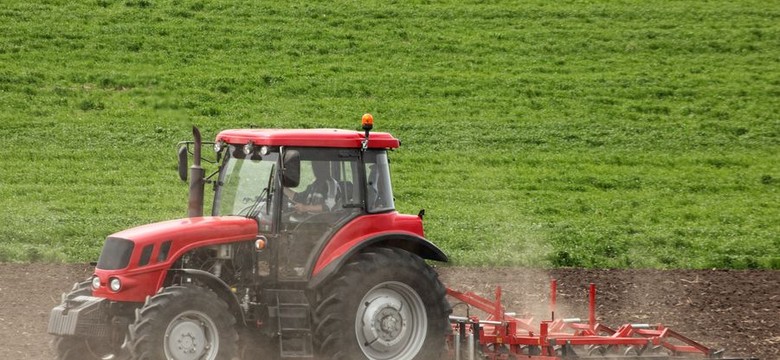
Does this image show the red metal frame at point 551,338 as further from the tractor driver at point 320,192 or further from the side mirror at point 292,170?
the side mirror at point 292,170

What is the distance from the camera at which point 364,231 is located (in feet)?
34.5

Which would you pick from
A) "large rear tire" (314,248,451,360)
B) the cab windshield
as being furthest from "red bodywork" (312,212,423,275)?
the cab windshield

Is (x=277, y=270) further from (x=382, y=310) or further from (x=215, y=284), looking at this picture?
(x=382, y=310)

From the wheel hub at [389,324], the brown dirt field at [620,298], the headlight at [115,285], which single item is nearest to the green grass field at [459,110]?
the brown dirt field at [620,298]

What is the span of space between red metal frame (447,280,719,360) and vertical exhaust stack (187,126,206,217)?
2528 millimetres

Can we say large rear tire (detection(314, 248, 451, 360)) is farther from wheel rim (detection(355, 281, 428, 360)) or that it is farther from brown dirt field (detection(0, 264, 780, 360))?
brown dirt field (detection(0, 264, 780, 360))

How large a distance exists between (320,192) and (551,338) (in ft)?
8.49

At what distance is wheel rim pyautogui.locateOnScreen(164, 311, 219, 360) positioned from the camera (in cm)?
930

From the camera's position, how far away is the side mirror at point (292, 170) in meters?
9.88

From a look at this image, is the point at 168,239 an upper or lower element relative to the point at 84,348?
upper

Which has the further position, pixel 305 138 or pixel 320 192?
pixel 320 192

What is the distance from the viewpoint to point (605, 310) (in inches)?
591

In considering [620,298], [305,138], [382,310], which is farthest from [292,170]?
[620,298]

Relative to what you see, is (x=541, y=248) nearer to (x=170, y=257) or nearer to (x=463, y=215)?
(x=463, y=215)
